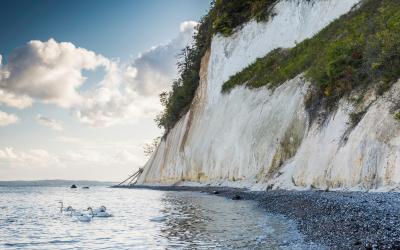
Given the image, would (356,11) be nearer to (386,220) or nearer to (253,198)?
(253,198)

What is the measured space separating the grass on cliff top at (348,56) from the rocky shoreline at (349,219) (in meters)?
7.50

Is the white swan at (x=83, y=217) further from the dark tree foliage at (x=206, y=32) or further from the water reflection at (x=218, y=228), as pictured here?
the dark tree foliage at (x=206, y=32)

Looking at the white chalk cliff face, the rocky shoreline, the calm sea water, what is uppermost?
the white chalk cliff face

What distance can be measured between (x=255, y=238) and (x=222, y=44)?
137ft

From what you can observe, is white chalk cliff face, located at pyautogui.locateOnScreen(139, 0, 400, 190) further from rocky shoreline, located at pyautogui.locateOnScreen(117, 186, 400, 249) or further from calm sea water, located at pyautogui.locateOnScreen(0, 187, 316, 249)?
calm sea water, located at pyautogui.locateOnScreen(0, 187, 316, 249)

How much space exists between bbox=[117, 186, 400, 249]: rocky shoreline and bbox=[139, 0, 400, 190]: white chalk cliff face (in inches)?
88.7

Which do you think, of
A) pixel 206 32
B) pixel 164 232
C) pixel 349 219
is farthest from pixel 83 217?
pixel 206 32

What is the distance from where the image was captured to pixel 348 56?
26734 mm

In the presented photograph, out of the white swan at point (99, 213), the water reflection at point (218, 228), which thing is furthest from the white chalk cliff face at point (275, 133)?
the white swan at point (99, 213)

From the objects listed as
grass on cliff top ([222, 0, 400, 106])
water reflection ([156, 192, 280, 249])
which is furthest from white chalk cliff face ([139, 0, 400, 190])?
water reflection ([156, 192, 280, 249])

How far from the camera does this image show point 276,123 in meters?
36.5

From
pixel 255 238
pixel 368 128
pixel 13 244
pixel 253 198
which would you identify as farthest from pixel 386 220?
pixel 253 198

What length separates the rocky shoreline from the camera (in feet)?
37.0

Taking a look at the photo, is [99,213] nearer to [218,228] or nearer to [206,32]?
[218,228]
